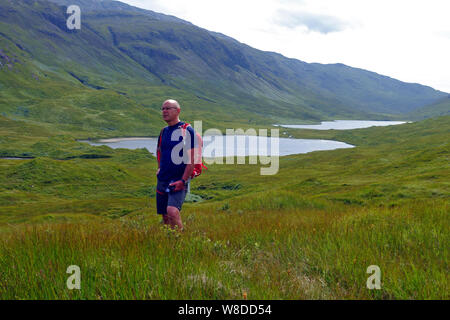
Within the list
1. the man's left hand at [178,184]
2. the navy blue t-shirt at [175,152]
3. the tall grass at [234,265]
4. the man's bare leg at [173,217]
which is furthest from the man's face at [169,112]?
the tall grass at [234,265]

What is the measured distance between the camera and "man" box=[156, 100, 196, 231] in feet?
24.4

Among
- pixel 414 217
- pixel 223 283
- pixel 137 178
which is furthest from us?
pixel 137 178

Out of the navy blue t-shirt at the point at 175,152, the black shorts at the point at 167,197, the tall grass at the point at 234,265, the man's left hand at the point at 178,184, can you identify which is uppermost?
the navy blue t-shirt at the point at 175,152

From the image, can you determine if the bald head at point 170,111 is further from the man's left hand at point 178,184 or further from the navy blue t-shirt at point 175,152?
the man's left hand at point 178,184

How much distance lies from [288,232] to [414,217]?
3.01 meters

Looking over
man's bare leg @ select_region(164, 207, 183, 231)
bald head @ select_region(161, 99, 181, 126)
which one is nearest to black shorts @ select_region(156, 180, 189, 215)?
man's bare leg @ select_region(164, 207, 183, 231)

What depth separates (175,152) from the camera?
7641 mm

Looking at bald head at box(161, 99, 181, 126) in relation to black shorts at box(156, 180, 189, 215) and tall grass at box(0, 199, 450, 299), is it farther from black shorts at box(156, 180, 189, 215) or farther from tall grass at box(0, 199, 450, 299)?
tall grass at box(0, 199, 450, 299)

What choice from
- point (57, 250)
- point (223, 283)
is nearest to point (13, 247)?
point (57, 250)

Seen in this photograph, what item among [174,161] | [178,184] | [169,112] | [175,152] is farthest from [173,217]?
[169,112]

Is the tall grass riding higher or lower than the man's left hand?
lower

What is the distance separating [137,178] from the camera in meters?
86.3

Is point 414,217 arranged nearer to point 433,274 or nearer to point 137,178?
point 433,274

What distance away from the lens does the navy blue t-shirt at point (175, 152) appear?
7.61 metres
